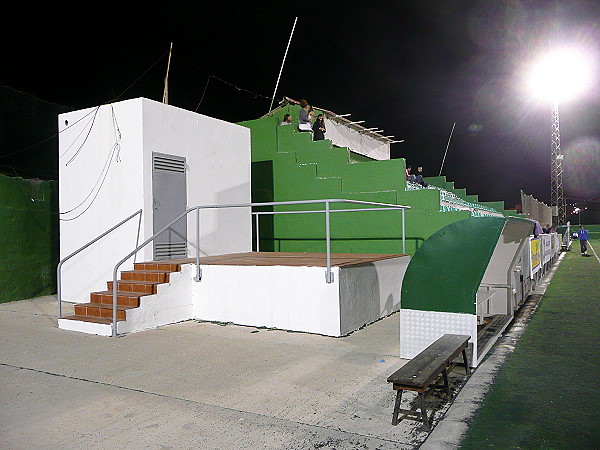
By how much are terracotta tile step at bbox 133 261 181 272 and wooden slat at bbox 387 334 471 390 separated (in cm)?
465

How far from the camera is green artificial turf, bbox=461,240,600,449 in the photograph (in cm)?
358

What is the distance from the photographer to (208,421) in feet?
12.9

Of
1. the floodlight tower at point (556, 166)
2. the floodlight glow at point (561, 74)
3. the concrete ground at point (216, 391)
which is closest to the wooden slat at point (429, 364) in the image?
the concrete ground at point (216, 391)

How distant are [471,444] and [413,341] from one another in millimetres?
2083

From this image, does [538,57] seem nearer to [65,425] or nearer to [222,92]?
[222,92]

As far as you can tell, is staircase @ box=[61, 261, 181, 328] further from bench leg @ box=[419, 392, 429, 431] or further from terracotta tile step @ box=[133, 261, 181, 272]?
bench leg @ box=[419, 392, 429, 431]

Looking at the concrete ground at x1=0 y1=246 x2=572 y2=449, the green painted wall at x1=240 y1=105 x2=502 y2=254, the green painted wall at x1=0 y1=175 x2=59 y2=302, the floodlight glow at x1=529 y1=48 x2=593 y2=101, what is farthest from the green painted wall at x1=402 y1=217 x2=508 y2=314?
the floodlight glow at x1=529 y1=48 x2=593 y2=101

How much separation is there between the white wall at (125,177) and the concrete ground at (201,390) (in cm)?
217

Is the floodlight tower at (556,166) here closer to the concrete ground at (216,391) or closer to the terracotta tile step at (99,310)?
the concrete ground at (216,391)

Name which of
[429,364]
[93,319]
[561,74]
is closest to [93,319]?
[93,319]

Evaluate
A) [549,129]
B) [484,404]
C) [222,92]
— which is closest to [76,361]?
[484,404]

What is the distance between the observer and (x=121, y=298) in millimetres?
7535

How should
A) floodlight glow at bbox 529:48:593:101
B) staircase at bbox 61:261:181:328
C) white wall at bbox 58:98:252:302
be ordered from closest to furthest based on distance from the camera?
staircase at bbox 61:261:181:328, white wall at bbox 58:98:252:302, floodlight glow at bbox 529:48:593:101

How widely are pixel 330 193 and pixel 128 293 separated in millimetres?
5725
